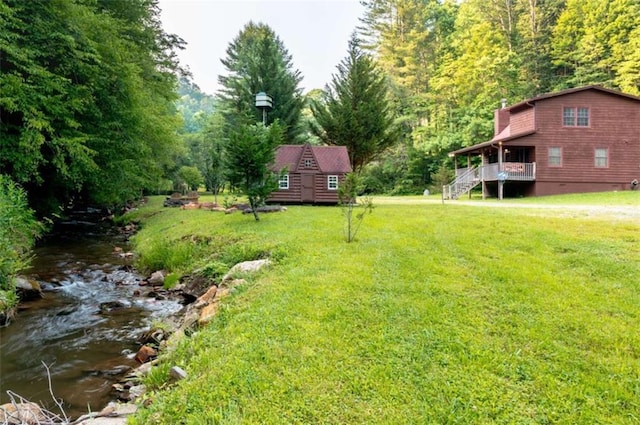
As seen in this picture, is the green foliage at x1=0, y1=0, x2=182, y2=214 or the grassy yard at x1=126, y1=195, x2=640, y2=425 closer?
the grassy yard at x1=126, y1=195, x2=640, y2=425

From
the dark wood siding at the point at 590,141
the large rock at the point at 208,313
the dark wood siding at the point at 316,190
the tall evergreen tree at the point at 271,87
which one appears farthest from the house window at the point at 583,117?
the large rock at the point at 208,313

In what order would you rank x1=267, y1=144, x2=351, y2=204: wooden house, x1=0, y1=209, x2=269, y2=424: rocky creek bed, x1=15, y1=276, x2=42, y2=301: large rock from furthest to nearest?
x1=267, y1=144, x2=351, y2=204: wooden house → x1=15, y1=276, x2=42, y2=301: large rock → x1=0, y1=209, x2=269, y2=424: rocky creek bed

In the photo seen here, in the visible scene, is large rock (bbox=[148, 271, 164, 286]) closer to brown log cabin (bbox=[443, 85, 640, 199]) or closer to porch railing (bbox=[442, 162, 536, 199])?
porch railing (bbox=[442, 162, 536, 199])

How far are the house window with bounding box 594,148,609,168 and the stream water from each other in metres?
23.5

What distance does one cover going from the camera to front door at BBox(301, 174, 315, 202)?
1720 cm

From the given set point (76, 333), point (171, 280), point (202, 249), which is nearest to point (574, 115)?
point (202, 249)

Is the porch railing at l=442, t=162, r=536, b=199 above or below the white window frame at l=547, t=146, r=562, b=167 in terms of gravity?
below

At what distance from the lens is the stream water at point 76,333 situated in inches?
158

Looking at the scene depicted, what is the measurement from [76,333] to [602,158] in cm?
2532

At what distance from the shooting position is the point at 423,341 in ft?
11.7

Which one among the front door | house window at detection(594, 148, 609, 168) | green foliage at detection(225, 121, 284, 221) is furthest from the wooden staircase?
green foliage at detection(225, 121, 284, 221)

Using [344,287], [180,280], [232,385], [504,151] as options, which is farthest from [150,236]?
[504,151]

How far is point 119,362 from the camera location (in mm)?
4621

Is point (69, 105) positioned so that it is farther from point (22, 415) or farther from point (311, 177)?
point (311, 177)
